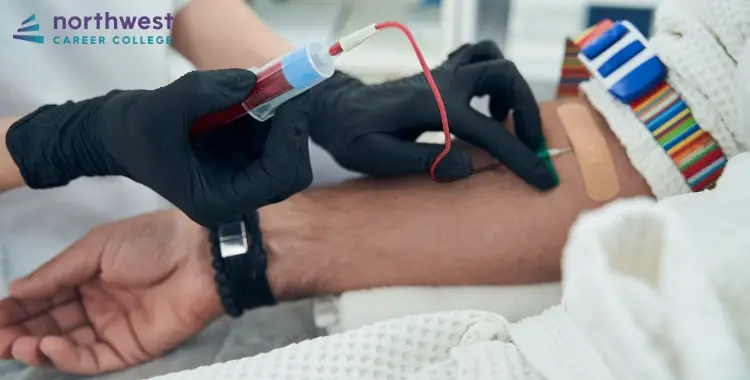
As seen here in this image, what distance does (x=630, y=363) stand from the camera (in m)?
0.45

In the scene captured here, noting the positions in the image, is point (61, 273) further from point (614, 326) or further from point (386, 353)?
point (614, 326)

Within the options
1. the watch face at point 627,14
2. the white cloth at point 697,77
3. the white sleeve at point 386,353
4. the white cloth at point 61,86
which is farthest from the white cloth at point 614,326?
the watch face at point 627,14

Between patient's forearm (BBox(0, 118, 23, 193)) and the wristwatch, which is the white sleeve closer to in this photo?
the wristwatch

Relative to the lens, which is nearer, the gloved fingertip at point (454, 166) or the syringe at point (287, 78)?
the syringe at point (287, 78)

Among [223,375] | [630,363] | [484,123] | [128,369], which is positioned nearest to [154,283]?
[128,369]

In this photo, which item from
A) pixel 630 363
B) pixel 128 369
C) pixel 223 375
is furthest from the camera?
pixel 128 369

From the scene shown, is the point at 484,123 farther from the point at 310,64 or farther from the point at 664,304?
the point at 664,304

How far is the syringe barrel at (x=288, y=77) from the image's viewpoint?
0.59 metres

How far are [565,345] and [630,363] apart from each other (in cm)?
7

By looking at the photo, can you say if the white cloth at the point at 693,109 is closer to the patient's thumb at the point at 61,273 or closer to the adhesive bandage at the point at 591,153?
the adhesive bandage at the point at 591,153

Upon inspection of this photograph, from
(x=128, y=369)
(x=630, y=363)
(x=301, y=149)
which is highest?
(x=301, y=149)

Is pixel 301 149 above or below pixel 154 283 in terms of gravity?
above

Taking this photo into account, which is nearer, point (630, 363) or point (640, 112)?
point (630, 363)

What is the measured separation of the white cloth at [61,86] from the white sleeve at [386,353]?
39 cm
